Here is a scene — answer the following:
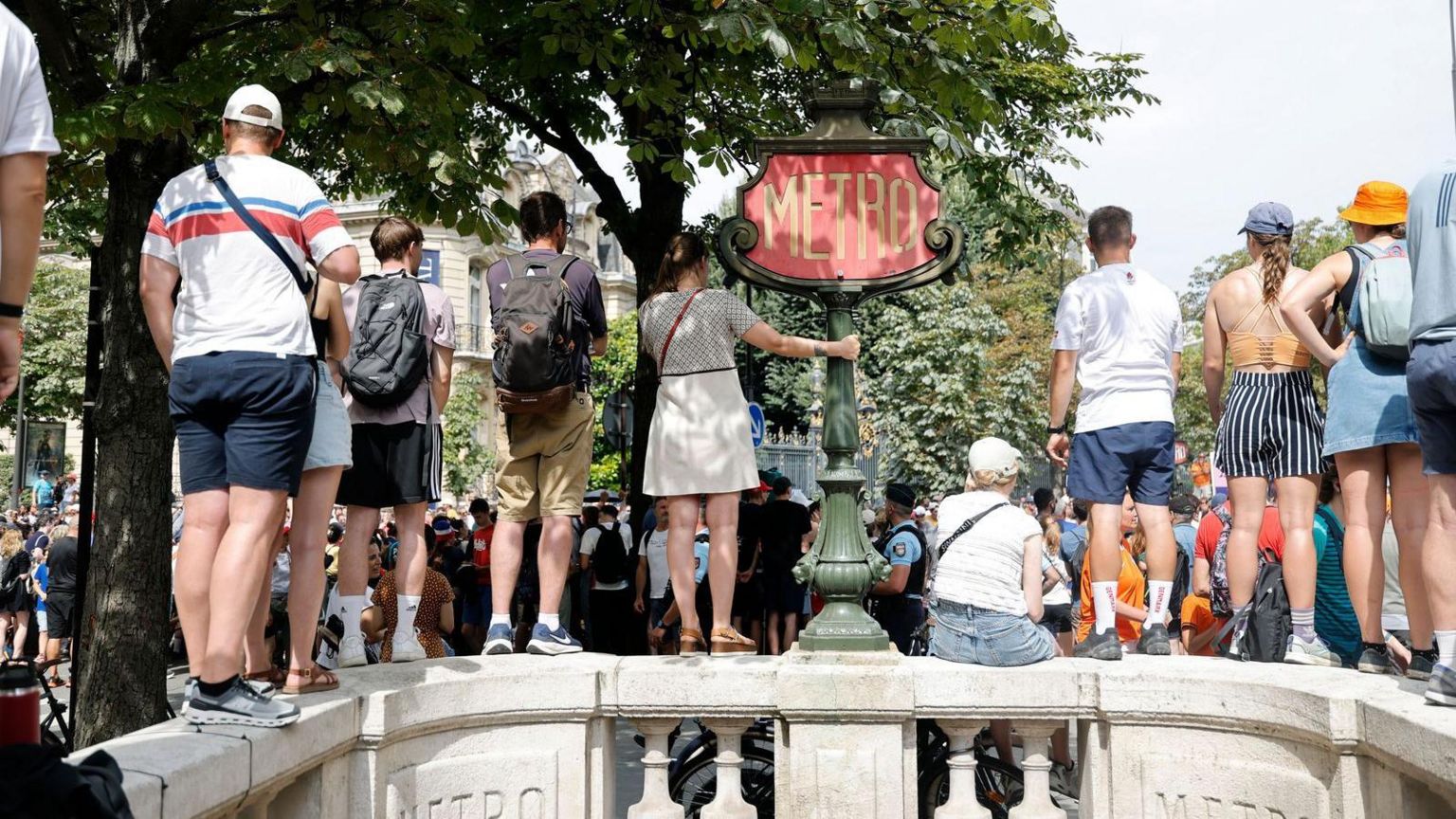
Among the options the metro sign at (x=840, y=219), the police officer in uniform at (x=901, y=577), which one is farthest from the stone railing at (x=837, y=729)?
the police officer in uniform at (x=901, y=577)

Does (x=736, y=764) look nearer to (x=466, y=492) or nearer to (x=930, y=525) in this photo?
(x=930, y=525)

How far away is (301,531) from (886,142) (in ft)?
9.89

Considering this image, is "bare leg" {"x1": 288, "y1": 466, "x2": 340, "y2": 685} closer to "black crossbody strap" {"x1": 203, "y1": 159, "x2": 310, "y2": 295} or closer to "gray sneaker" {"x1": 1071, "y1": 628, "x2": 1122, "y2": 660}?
"black crossbody strap" {"x1": 203, "y1": 159, "x2": 310, "y2": 295}

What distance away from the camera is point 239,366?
4.27 meters

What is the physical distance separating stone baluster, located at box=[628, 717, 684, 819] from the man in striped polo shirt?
1.70 metres

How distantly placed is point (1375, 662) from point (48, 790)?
15.8 ft

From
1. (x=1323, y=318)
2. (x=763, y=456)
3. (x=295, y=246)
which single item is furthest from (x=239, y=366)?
(x=763, y=456)

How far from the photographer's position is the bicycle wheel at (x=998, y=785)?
264 inches

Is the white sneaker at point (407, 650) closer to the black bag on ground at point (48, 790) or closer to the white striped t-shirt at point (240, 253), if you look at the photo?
the white striped t-shirt at point (240, 253)

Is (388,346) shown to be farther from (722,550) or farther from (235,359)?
(722,550)

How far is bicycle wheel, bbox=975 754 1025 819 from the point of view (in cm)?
670

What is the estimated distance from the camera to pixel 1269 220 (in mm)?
6086

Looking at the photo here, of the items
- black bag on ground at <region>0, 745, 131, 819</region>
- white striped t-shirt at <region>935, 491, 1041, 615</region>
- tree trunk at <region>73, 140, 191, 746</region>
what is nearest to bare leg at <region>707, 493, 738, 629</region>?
white striped t-shirt at <region>935, 491, 1041, 615</region>

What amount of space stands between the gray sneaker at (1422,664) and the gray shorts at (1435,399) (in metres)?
0.99
